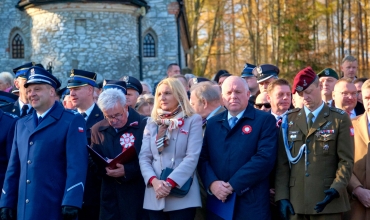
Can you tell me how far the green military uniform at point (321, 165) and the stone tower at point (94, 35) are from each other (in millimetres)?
18413

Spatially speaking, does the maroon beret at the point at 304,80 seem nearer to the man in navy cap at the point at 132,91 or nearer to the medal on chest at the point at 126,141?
the medal on chest at the point at 126,141

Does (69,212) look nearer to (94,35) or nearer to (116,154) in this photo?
(116,154)

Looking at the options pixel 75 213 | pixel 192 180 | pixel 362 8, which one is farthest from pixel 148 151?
pixel 362 8

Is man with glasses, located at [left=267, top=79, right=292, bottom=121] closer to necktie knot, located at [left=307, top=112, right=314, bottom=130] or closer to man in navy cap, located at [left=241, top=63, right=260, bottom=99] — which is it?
necktie knot, located at [left=307, top=112, right=314, bottom=130]

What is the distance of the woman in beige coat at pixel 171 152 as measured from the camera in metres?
6.51

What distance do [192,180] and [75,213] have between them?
1254 millimetres

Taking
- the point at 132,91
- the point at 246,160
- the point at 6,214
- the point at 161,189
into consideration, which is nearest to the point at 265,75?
the point at 132,91

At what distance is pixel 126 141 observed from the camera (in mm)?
→ 7066

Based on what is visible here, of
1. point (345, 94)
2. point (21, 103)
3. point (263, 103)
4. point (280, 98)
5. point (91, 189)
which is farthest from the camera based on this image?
point (21, 103)

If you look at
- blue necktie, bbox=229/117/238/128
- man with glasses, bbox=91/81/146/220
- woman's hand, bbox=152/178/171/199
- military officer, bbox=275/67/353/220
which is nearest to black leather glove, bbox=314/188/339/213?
military officer, bbox=275/67/353/220

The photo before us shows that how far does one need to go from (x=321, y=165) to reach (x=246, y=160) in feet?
2.51

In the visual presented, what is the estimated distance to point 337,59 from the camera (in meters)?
35.2

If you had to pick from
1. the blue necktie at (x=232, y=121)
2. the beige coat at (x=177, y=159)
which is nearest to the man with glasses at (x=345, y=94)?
the blue necktie at (x=232, y=121)

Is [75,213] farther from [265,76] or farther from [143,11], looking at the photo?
[143,11]
